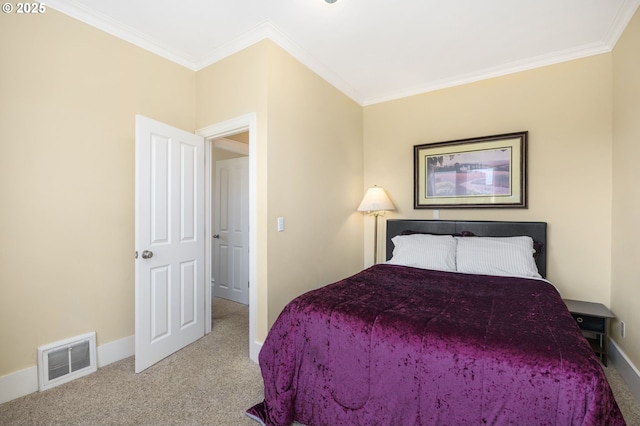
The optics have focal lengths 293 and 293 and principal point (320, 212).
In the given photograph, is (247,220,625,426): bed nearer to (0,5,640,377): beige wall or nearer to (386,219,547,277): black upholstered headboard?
(386,219,547,277): black upholstered headboard

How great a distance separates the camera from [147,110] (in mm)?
2684

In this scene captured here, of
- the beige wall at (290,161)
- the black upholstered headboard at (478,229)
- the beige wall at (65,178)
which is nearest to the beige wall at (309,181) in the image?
the beige wall at (290,161)

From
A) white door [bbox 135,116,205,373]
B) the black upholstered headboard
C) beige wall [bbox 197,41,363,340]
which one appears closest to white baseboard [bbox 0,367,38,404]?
white door [bbox 135,116,205,373]

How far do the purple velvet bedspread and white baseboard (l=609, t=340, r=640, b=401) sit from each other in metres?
0.80

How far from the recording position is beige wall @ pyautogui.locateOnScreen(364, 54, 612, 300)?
2686 mm

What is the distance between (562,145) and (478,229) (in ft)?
3.62

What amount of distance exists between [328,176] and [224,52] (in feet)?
5.19

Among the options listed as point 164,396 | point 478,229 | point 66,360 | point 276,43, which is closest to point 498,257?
point 478,229

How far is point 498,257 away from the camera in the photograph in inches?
103

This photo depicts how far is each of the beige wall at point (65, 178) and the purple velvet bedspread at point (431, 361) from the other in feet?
5.25

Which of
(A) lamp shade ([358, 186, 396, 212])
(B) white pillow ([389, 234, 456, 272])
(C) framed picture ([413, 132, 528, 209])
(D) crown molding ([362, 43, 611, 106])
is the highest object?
(D) crown molding ([362, 43, 611, 106])

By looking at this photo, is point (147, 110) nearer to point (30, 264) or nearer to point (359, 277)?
point (30, 264)

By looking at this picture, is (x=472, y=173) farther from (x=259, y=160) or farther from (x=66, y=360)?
(x=66, y=360)

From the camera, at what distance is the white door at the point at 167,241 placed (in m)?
2.33
